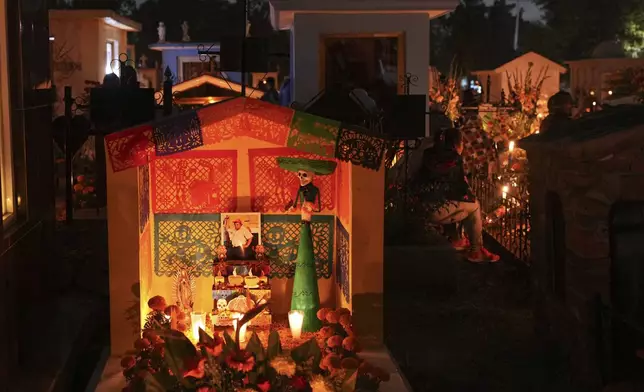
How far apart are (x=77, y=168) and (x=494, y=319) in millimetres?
12679

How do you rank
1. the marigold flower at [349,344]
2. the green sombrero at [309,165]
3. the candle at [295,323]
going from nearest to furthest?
1. the marigold flower at [349,344]
2. the candle at [295,323]
3. the green sombrero at [309,165]

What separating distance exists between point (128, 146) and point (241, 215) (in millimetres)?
1581

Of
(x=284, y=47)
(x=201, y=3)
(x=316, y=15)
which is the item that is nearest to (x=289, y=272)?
(x=316, y=15)

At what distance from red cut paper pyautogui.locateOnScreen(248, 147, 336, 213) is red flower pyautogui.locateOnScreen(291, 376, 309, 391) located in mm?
2438

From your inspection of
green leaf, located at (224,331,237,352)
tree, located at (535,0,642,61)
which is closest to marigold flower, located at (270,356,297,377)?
green leaf, located at (224,331,237,352)

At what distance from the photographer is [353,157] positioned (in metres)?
7.21

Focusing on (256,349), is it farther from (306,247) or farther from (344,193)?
(344,193)

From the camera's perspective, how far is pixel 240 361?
20.2 ft

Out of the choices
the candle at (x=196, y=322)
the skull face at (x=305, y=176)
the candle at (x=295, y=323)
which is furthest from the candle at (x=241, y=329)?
the skull face at (x=305, y=176)

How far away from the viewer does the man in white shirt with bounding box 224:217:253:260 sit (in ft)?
27.2

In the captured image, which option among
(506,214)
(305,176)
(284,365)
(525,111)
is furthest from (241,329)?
(525,111)

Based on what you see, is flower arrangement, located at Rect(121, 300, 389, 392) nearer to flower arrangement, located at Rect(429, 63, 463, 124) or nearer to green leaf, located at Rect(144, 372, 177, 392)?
green leaf, located at Rect(144, 372, 177, 392)

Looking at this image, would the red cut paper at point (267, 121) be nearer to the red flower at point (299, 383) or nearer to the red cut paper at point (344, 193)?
the red cut paper at point (344, 193)

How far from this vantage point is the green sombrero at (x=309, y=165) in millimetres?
7914
